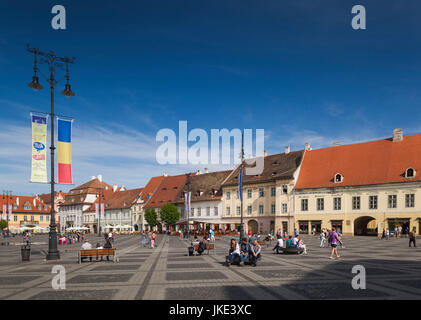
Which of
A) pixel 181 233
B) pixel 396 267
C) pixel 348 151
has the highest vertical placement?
pixel 348 151

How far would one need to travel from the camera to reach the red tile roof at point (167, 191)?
260 feet

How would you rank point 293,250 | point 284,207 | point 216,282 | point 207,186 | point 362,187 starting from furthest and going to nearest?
point 207,186, point 284,207, point 362,187, point 293,250, point 216,282

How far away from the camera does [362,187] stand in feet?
160

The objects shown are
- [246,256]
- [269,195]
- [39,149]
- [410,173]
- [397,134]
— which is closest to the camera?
[246,256]

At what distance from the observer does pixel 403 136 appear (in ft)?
168

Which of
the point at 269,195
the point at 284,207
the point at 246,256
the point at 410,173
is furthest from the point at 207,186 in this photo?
the point at 246,256

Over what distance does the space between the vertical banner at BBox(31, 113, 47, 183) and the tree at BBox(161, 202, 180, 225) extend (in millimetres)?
50204

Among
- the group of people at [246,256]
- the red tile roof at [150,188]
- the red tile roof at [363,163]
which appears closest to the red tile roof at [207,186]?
the red tile roof at [150,188]

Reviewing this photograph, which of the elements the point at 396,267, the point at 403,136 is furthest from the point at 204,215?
the point at 396,267

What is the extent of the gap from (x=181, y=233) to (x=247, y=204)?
491 inches

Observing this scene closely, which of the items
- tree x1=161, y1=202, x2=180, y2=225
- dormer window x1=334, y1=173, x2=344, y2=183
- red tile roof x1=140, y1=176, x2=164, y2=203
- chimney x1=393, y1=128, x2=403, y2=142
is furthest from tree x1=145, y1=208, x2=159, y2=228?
chimney x1=393, y1=128, x2=403, y2=142

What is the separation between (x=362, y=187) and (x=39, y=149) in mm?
40583

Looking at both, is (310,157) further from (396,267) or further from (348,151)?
(396,267)

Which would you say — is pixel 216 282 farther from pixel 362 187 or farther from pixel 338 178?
pixel 338 178
